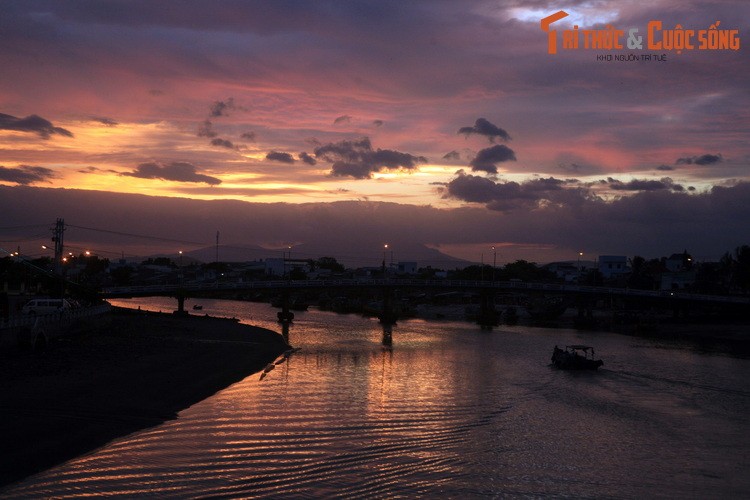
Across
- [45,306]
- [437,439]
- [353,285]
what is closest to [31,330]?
[45,306]

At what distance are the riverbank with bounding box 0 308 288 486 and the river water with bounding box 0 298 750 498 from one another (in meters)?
0.91

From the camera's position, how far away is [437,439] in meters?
23.6

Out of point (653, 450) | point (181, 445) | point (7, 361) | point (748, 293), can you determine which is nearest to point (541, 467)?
point (653, 450)

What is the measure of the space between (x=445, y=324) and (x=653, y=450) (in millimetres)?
68667

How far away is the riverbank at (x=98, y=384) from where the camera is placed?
1933cm

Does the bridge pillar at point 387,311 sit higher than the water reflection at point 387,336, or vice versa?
the bridge pillar at point 387,311

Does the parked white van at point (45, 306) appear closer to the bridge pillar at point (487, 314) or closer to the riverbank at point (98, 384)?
the riverbank at point (98, 384)

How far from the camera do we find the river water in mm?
17906

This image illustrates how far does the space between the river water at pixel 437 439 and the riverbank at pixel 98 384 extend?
36.0 inches

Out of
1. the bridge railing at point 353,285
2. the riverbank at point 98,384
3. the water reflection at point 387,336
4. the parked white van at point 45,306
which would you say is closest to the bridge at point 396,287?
the bridge railing at point 353,285

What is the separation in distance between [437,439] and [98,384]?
14.5m

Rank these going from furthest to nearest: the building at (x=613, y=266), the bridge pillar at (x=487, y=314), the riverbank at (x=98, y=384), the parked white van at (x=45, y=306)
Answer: the building at (x=613, y=266) < the bridge pillar at (x=487, y=314) < the parked white van at (x=45, y=306) < the riverbank at (x=98, y=384)

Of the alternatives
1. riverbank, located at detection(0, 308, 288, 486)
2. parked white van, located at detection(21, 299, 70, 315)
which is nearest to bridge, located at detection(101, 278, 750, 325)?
parked white van, located at detection(21, 299, 70, 315)

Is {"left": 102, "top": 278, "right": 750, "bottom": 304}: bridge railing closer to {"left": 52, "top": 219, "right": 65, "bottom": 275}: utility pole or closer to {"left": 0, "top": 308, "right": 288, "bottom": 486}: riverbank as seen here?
{"left": 52, "top": 219, "right": 65, "bottom": 275}: utility pole
